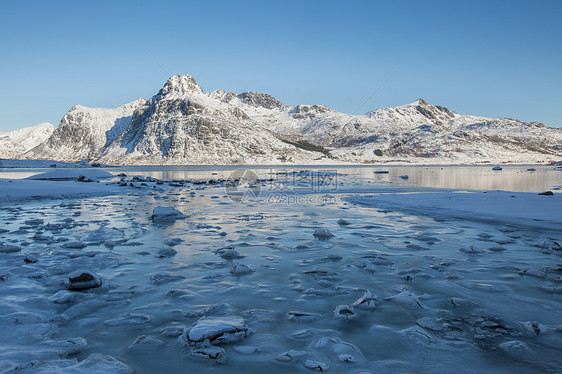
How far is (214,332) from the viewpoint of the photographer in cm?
379

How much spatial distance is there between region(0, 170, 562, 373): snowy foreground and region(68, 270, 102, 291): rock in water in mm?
19

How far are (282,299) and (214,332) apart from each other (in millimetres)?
1425

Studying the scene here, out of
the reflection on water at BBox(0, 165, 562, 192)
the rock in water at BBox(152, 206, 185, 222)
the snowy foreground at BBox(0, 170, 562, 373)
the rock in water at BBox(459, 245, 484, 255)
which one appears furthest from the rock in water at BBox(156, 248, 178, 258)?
the reflection on water at BBox(0, 165, 562, 192)

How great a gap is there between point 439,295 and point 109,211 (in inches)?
540

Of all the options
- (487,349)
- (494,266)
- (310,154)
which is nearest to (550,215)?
(494,266)

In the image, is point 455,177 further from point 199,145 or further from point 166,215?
point 199,145

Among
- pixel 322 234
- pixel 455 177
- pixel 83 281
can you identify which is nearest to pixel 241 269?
pixel 83 281

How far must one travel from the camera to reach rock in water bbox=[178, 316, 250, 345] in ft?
12.2

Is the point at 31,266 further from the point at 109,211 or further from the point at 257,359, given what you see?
the point at 109,211

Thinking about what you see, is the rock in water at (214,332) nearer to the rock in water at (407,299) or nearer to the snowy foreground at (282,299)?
the snowy foreground at (282,299)

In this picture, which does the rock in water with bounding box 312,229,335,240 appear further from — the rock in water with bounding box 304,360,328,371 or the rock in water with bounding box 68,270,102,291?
the rock in water with bounding box 304,360,328,371

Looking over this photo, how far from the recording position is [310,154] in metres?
187

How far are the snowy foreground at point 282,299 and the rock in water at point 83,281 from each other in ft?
0.06

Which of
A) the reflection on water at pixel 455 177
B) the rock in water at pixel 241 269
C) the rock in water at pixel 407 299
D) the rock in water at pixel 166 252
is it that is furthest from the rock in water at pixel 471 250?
the reflection on water at pixel 455 177
